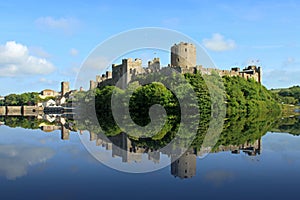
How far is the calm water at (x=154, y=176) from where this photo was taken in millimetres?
9016

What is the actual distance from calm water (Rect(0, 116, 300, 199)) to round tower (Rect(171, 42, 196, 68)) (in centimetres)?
4100

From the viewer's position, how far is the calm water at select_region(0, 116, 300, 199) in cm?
902

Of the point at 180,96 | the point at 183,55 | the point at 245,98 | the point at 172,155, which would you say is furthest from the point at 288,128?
the point at 183,55

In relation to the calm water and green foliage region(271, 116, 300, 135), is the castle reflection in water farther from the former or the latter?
green foliage region(271, 116, 300, 135)

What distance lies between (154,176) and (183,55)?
154 ft

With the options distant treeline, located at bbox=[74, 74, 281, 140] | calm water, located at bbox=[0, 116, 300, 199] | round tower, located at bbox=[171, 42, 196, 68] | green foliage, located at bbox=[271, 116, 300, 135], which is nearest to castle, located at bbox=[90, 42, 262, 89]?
round tower, located at bbox=[171, 42, 196, 68]

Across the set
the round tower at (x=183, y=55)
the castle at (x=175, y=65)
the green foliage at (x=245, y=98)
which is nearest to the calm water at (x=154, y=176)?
the green foliage at (x=245, y=98)

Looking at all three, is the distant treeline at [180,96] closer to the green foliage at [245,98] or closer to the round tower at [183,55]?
the green foliage at [245,98]

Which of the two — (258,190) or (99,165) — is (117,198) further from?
(99,165)

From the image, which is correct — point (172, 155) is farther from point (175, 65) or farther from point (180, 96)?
point (175, 65)

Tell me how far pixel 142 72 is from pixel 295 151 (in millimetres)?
40309

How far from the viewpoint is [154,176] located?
1116 centimetres

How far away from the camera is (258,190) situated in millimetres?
9273

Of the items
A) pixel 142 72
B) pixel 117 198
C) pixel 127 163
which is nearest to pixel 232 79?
pixel 142 72
